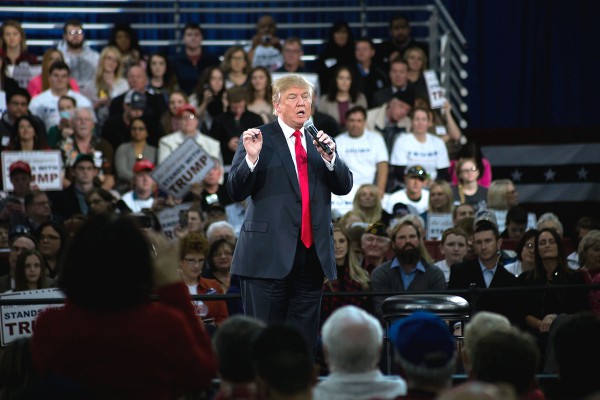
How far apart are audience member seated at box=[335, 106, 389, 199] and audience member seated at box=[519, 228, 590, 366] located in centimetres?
422

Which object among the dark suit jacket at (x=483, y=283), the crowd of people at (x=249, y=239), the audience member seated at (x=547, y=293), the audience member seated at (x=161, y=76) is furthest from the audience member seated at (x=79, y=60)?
the audience member seated at (x=547, y=293)

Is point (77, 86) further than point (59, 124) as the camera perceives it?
Yes

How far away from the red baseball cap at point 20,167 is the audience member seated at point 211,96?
2.42m

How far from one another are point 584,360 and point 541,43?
1304 centimetres

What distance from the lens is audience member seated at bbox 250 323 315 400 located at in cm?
352

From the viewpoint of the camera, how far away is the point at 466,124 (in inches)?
583

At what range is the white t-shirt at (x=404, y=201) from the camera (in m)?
11.6

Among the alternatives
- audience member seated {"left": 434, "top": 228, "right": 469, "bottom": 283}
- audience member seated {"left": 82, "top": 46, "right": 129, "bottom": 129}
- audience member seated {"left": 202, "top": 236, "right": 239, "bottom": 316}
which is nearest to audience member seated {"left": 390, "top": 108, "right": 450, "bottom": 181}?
audience member seated {"left": 82, "top": 46, "right": 129, "bottom": 129}

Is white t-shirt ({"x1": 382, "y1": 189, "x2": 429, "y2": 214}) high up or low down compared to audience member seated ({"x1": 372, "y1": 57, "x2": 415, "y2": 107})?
down

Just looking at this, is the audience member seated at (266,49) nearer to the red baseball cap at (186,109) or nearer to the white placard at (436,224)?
the red baseball cap at (186,109)

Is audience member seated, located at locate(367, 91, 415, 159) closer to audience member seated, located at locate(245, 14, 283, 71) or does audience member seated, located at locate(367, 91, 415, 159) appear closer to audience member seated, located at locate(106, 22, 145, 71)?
audience member seated, located at locate(245, 14, 283, 71)

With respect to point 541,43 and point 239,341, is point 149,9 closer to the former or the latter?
point 541,43

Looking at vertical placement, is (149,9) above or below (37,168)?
above

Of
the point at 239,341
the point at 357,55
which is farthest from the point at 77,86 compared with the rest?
the point at 239,341
